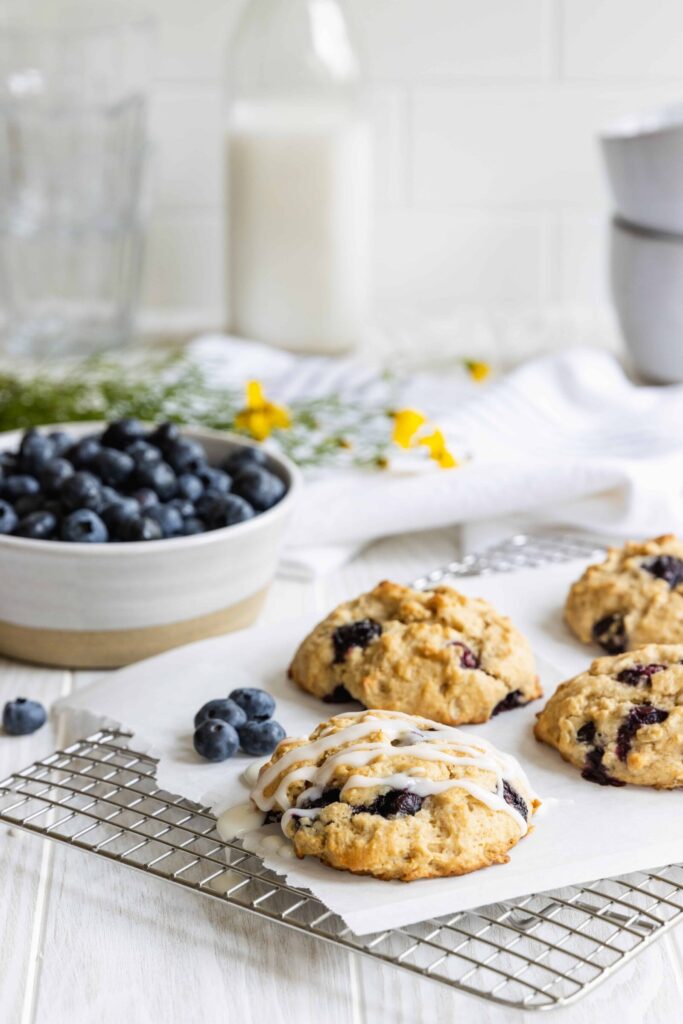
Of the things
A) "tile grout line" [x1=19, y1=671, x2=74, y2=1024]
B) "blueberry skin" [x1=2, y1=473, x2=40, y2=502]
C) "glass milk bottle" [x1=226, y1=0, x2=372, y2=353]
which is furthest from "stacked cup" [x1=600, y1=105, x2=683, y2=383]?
"tile grout line" [x1=19, y1=671, x2=74, y2=1024]

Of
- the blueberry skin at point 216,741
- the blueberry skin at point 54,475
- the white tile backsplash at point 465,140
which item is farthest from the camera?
the white tile backsplash at point 465,140

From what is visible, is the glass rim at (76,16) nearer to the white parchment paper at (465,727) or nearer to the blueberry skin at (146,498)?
the blueberry skin at (146,498)

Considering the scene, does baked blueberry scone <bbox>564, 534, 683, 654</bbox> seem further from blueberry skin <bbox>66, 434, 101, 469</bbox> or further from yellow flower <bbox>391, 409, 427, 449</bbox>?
blueberry skin <bbox>66, 434, 101, 469</bbox>

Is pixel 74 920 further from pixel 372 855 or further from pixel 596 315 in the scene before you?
pixel 596 315

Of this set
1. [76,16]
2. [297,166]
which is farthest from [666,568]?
[76,16]

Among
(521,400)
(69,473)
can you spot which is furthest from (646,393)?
(69,473)

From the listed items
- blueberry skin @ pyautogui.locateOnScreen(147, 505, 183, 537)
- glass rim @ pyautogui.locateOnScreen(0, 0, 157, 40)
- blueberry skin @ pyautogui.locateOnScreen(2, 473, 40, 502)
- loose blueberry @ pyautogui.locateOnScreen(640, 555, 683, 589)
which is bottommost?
loose blueberry @ pyautogui.locateOnScreen(640, 555, 683, 589)

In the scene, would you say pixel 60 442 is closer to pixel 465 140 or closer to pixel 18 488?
pixel 18 488

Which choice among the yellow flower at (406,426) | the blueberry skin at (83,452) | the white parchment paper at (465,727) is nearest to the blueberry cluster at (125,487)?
the blueberry skin at (83,452)
